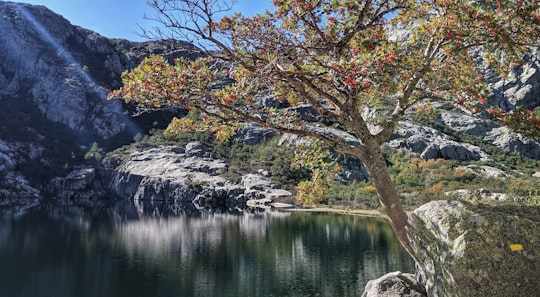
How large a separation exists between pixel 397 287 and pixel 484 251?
719 cm

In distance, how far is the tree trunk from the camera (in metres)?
10.1

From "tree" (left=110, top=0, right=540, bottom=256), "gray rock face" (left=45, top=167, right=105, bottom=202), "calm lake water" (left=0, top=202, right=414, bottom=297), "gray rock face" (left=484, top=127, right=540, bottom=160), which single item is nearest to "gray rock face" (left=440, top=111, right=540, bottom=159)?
"gray rock face" (left=484, top=127, right=540, bottom=160)

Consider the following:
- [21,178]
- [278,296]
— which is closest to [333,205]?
[278,296]

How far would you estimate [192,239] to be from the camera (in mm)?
62469

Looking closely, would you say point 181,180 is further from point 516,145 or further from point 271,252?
point 516,145

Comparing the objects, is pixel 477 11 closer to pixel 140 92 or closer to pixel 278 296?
pixel 140 92

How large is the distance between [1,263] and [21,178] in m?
113

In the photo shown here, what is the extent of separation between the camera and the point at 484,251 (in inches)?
307

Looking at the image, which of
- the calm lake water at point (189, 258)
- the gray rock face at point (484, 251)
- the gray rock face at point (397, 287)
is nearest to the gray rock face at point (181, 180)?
the calm lake water at point (189, 258)

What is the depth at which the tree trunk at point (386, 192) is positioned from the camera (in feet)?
33.2

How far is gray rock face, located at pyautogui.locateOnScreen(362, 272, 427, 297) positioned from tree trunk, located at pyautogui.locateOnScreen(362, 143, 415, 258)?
4685 mm

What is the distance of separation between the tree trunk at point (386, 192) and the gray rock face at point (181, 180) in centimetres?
11582

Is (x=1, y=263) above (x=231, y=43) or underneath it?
underneath

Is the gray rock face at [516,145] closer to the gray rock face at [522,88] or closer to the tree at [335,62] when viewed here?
the gray rock face at [522,88]
